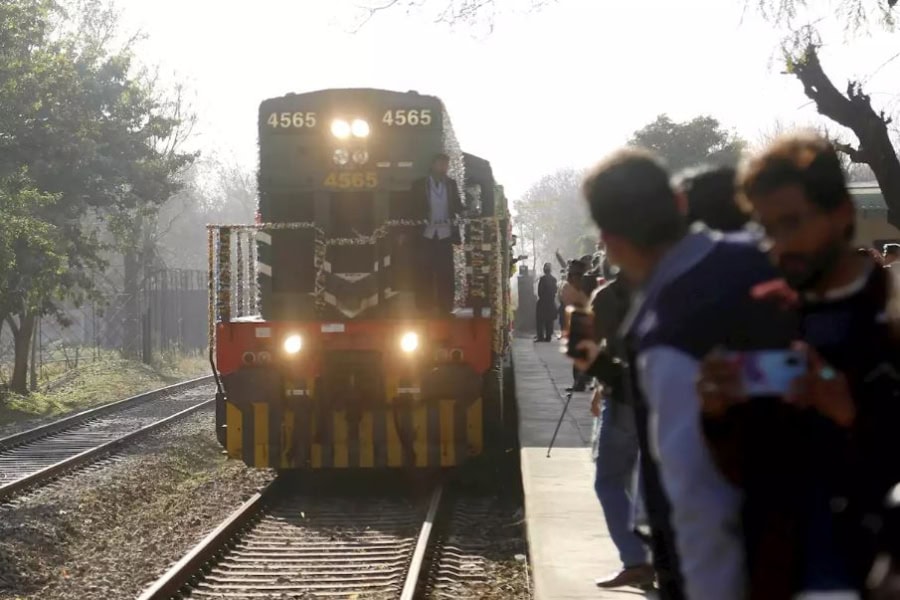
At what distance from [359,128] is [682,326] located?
28.5 feet

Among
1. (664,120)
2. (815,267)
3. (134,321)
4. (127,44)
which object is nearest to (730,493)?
(815,267)

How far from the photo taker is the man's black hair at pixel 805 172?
105 inches

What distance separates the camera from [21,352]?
24.9 metres

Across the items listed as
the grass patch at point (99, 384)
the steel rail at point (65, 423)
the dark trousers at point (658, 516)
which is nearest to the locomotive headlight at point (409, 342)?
the steel rail at point (65, 423)

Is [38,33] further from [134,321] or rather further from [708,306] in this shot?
[708,306]

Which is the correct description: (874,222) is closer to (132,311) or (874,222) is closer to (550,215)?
Answer: (132,311)

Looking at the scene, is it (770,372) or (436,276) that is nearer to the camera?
(770,372)

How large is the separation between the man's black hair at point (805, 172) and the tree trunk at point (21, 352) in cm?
2300

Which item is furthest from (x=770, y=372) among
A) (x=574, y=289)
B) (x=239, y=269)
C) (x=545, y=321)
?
(x=545, y=321)

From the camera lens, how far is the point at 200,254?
294 ft

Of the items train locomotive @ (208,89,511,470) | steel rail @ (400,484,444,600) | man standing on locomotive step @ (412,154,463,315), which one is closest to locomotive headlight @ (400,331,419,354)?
train locomotive @ (208,89,511,470)

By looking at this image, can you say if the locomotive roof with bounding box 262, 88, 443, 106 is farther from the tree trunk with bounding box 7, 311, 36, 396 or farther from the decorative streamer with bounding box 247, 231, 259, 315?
the tree trunk with bounding box 7, 311, 36, 396

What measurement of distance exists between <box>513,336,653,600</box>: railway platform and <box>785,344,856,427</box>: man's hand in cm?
358

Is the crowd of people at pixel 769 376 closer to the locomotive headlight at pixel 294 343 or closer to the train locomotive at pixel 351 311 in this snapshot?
the train locomotive at pixel 351 311
